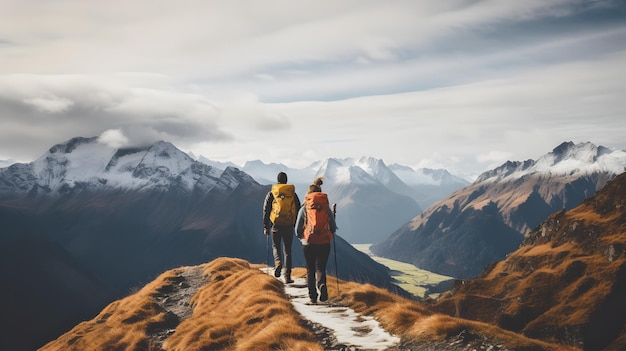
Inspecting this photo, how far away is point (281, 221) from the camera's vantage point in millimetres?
22984

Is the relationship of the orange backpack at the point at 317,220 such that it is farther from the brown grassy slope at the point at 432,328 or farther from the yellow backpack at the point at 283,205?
the brown grassy slope at the point at 432,328

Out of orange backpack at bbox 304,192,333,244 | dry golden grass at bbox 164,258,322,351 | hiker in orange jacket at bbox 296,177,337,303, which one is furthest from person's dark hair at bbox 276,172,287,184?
dry golden grass at bbox 164,258,322,351

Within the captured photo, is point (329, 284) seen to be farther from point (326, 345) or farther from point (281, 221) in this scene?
point (326, 345)

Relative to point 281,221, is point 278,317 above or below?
below

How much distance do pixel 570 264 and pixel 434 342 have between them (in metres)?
211

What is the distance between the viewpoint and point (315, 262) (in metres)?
20.1

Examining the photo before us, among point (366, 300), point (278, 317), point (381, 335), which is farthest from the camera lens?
point (366, 300)

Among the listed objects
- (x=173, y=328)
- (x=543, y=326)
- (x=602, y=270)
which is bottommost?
(x=543, y=326)

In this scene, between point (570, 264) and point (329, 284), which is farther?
point (570, 264)

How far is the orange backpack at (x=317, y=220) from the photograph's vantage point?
63.4ft

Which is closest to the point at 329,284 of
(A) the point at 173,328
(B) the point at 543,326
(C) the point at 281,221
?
(C) the point at 281,221

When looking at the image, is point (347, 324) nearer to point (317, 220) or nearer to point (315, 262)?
point (315, 262)

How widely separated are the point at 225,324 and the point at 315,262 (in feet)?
15.5

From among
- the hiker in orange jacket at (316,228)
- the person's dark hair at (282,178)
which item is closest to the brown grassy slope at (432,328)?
the hiker in orange jacket at (316,228)
